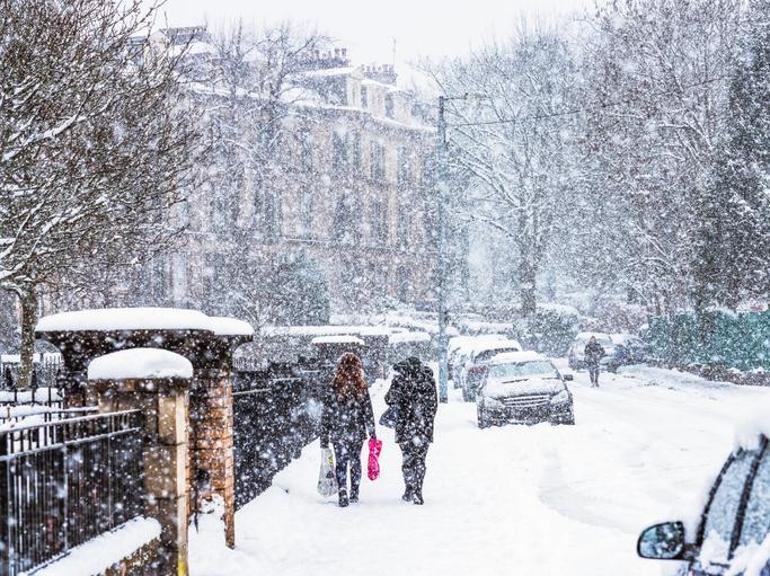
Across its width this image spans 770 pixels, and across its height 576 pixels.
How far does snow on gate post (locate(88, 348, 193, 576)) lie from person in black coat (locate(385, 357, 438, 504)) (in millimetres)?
4728

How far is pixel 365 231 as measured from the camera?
65312mm

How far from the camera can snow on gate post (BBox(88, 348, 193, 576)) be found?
7.42m

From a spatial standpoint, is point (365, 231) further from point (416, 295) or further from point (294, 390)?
point (294, 390)

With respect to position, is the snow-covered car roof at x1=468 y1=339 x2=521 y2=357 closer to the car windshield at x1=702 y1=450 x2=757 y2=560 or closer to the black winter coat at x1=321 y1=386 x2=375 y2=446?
the black winter coat at x1=321 y1=386 x2=375 y2=446

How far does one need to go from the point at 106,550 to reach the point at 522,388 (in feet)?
51.1

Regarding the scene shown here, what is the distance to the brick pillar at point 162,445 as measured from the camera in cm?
747

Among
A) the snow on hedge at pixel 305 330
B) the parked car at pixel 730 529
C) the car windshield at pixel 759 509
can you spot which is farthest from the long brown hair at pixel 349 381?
the snow on hedge at pixel 305 330

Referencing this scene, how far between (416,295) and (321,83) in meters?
14.8

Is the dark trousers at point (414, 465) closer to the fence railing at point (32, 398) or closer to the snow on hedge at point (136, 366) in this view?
the fence railing at point (32, 398)

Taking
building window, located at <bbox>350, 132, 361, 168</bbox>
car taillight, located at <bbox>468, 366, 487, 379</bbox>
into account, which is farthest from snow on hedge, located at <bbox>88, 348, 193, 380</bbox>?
building window, located at <bbox>350, 132, 361, 168</bbox>

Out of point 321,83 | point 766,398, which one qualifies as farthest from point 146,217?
point 321,83

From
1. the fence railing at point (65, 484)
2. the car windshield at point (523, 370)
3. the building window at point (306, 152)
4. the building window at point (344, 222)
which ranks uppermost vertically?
the building window at point (306, 152)

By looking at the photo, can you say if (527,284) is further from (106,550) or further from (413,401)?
(106,550)

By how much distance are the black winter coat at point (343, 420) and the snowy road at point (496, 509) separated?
765 millimetres
